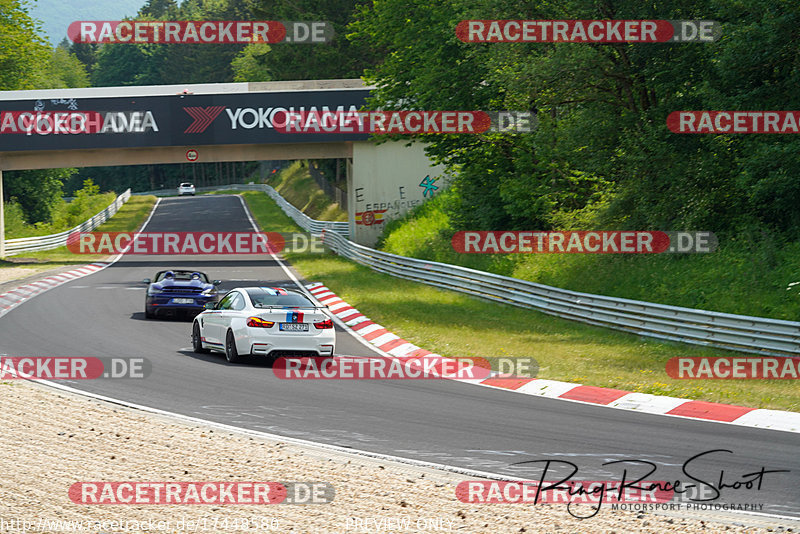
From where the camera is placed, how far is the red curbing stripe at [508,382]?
14.0 meters

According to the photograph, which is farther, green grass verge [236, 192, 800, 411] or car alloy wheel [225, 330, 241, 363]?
car alloy wheel [225, 330, 241, 363]

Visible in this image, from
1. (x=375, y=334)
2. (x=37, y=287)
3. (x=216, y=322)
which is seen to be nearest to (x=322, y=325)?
(x=216, y=322)

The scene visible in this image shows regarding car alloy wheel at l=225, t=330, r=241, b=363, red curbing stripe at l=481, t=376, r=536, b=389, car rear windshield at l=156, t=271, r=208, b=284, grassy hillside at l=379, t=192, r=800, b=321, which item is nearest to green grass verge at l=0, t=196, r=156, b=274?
car rear windshield at l=156, t=271, r=208, b=284

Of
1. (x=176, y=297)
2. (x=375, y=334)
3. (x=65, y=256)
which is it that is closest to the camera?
(x=375, y=334)

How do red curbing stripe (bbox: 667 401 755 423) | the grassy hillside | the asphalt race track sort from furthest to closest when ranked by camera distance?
the grassy hillside
red curbing stripe (bbox: 667 401 755 423)
the asphalt race track

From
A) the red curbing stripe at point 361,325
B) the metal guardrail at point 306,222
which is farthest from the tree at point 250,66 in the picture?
the red curbing stripe at point 361,325

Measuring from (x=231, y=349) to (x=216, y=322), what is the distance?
752mm

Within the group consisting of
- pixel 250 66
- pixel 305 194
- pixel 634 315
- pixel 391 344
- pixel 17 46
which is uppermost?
pixel 250 66

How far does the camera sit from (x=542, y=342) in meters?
18.7

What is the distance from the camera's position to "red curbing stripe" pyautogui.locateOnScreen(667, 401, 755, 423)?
447 inches

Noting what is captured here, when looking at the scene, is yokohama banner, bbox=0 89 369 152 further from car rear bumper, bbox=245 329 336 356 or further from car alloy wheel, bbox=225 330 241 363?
car rear bumper, bbox=245 329 336 356

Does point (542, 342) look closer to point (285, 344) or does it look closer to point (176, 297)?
point (285, 344)

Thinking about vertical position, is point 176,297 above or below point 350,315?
above

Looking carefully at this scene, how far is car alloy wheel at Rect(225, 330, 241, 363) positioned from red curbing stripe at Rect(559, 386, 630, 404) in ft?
19.3
